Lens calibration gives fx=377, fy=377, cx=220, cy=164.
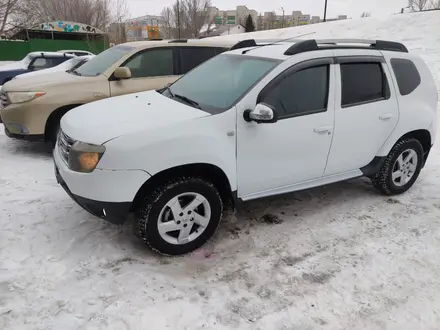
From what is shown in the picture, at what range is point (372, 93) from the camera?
4172 millimetres

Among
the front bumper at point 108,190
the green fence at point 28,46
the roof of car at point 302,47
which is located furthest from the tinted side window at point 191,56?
the green fence at point 28,46

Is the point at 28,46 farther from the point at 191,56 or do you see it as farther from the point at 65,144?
the point at 65,144

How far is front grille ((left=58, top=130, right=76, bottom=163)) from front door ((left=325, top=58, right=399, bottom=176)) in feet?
8.36

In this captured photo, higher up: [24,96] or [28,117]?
[24,96]

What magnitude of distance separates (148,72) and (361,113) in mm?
3724

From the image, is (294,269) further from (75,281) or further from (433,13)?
(433,13)

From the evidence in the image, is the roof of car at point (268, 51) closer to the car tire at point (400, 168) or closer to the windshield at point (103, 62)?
the car tire at point (400, 168)

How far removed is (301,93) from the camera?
370 centimetres

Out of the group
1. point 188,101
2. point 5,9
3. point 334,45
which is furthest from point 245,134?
point 5,9

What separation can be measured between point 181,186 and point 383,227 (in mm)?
2224

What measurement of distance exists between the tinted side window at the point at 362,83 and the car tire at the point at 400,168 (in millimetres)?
714

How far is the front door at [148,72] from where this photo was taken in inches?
239

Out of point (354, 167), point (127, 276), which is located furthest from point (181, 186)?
point (354, 167)

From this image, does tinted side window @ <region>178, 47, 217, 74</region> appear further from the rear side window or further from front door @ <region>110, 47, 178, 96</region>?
the rear side window
